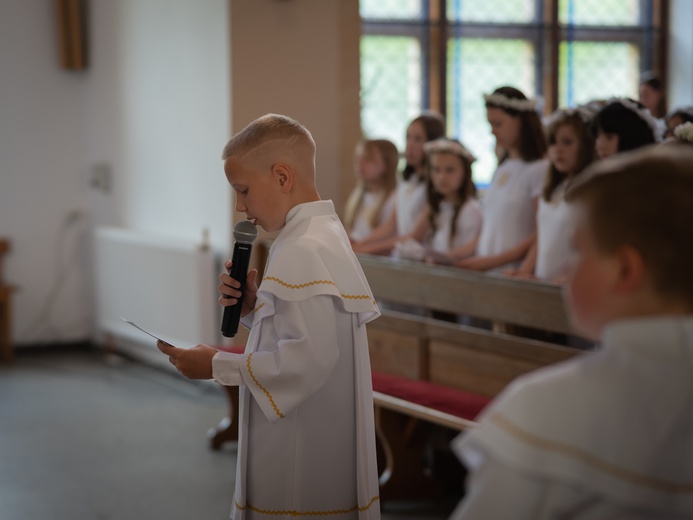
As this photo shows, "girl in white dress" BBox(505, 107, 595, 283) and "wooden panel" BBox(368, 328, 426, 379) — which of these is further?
"wooden panel" BBox(368, 328, 426, 379)

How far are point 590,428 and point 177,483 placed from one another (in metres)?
3.44

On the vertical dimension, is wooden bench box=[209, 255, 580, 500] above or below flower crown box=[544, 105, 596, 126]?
below

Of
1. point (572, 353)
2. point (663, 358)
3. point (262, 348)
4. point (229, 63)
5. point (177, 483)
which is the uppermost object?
point (229, 63)

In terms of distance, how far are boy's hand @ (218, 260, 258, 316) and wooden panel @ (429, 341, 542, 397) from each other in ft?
5.42

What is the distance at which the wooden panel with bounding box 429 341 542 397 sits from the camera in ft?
12.4

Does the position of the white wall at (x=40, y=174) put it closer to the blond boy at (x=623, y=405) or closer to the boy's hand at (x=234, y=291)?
the boy's hand at (x=234, y=291)

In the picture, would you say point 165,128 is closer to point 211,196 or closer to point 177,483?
point 211,196

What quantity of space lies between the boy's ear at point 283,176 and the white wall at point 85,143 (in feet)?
13.8

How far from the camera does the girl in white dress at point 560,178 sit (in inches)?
163

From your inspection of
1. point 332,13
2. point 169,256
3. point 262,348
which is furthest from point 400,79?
point 262,348

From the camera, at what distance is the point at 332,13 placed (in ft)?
19.7

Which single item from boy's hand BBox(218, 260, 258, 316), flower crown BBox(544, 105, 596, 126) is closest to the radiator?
flower crown BBox(544, 105, 596, 126)

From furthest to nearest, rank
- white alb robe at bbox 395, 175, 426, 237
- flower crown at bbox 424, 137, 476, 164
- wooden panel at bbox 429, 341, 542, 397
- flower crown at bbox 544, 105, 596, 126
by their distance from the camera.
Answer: white alb robe at bbox 395, 175, 426, 237, flower crown at bbox 424, 137, 476, 164, flower crown at bbox 544, 105, 596, 126, wooden panel at bbox 429, 341, 542, 397

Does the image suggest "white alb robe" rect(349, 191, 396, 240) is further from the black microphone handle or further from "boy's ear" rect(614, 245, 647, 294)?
"boy's ear" rect(614, 245, 647, 294)
